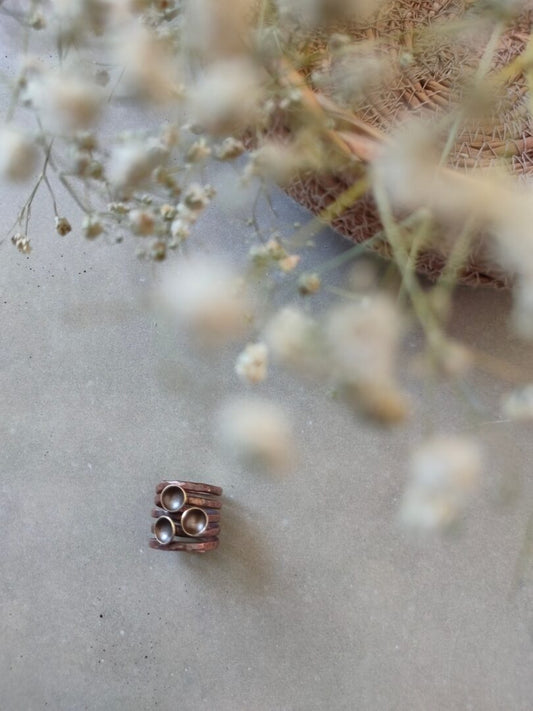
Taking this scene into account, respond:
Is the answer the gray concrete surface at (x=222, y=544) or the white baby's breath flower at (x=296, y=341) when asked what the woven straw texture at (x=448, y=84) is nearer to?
the gray concrete surface at (x=222, y=544)

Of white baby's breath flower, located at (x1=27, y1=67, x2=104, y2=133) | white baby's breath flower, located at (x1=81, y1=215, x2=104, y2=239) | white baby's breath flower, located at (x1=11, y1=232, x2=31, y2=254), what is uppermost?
white baby's breath flower, located at (x1=27, y1=67, x2=104, y2=133)

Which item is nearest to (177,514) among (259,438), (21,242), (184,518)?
(184,518)

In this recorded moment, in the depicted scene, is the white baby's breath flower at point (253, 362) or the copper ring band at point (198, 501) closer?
the white baby's breath flower at point (253, 362)

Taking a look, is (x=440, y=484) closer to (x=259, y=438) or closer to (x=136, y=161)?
(x=259, y=438)

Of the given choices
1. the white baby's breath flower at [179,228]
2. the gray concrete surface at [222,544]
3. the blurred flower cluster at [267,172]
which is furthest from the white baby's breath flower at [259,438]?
the gray concrete surface at [222,544]

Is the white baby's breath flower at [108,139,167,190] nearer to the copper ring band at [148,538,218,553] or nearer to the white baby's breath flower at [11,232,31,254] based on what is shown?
the white baby's breath flower at [11,232,31,254]

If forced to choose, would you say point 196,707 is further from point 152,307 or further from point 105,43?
point 105,43

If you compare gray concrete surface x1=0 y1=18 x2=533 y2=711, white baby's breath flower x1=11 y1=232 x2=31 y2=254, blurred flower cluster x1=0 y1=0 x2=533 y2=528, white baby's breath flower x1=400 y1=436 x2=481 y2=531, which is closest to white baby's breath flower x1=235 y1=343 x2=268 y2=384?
blurred flower cluster x1=0 y1=0 x2=533 y2=528
